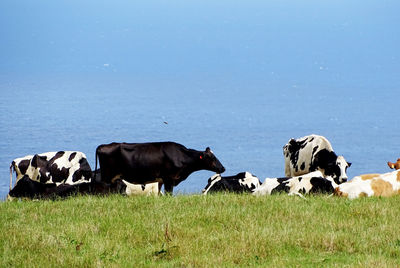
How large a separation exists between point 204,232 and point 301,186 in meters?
4.27

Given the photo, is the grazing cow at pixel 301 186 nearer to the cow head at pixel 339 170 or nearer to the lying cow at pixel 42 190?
the cow head at pixel 339 170

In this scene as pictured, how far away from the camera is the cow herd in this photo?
14102 mm

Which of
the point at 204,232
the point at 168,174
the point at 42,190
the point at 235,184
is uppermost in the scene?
the point at 168,174

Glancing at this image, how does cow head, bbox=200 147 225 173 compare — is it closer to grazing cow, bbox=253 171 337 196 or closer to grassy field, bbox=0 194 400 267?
grazing cow, bbox=253 171 337 196

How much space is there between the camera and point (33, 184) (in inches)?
617

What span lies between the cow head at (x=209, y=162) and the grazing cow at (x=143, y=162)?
422 millimetres

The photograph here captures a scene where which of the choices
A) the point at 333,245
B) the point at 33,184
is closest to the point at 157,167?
the point at 33,184

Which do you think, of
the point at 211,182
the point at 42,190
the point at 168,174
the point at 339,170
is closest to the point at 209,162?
the point at 211,182

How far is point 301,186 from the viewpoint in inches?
557

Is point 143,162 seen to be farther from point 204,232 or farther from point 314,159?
point 204,232

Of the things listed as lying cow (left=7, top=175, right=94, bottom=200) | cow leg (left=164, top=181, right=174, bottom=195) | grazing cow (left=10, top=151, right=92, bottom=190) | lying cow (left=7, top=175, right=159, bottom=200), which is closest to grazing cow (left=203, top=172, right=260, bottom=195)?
cow leg (left=164, top=181, right=174, bottom=195)

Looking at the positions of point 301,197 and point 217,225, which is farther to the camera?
point 301,197

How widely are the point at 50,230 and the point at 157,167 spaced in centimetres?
580

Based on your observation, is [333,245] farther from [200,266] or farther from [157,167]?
[157,167]
